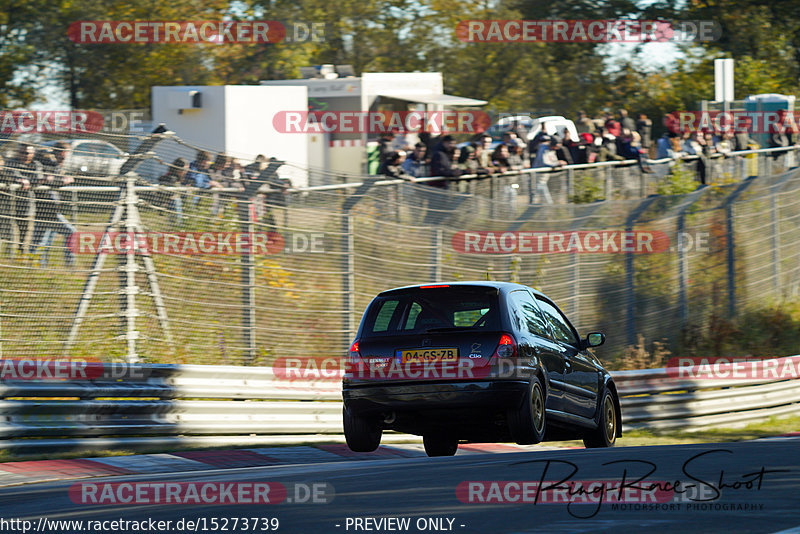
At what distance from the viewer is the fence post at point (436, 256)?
17.3 meters

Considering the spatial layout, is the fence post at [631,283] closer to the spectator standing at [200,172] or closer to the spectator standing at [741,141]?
the spectator standing at [200,172]

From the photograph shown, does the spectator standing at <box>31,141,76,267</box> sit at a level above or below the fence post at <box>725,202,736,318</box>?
above

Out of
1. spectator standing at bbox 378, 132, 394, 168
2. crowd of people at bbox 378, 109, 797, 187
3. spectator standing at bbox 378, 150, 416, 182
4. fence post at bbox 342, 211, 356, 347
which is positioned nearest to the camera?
fence post at bbox 342, 211, 356, 347

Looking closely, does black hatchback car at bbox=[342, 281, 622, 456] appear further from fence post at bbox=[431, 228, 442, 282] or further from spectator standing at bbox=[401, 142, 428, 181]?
spectator standing at bbox=[401, 142, 428, 181]

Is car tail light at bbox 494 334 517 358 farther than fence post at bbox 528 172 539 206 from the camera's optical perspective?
No

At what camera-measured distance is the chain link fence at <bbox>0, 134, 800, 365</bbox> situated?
13148 mm

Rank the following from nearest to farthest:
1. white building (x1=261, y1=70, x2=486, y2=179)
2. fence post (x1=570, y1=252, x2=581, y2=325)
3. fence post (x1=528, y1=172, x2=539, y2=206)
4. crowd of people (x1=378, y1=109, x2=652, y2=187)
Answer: fence post (x1=570, y1=252, x2=581, y2=325) → crowd of people (x1=378, y1=109, x2=652, y2=187) → fence post (x1=528, y1=172, x2=539, y2=206) → white building (x1=261, y1=70, x2=486, y2=179)

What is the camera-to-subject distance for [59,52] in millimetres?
42062

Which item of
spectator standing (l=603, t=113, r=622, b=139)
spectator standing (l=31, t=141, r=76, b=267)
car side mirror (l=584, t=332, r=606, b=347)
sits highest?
spectator standing (l=603, t=113, r=622, b=139)

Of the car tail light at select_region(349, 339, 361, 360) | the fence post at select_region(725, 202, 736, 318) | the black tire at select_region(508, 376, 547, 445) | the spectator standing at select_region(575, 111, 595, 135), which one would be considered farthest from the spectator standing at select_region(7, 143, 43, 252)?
the spectator standing at select_region(575, 111, 595, 135)

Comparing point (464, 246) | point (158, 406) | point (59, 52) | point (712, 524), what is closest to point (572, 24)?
point (59, 52)

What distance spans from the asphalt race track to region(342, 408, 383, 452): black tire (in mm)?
981

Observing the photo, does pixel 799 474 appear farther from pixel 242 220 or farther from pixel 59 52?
pixel 59 52

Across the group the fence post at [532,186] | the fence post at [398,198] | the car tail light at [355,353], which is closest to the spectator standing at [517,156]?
the fence post at [532,186]
